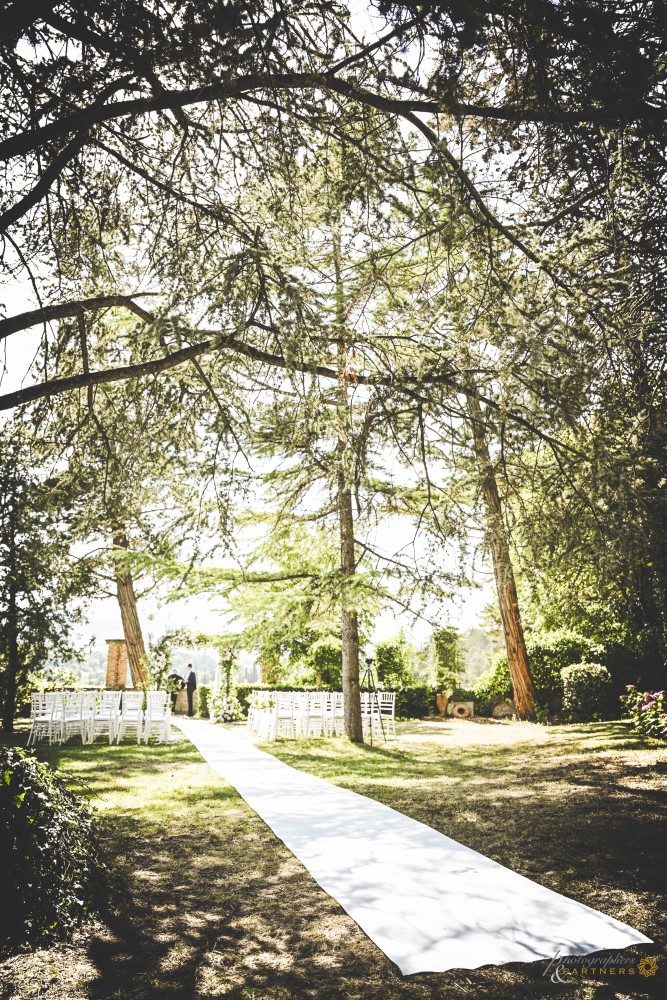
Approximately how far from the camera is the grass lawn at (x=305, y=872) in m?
3.03

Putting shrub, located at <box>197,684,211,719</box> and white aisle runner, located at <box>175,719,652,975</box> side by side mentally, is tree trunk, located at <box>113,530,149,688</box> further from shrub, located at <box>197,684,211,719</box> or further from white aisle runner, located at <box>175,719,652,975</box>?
white aisle runner, located at <box>175,719,652,975</box>

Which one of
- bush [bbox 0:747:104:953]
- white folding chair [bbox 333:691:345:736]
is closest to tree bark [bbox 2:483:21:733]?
white folding chair [bbox 333:691:345:736]

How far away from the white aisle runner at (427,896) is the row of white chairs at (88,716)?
645 cm

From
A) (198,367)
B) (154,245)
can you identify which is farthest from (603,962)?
(154,245)

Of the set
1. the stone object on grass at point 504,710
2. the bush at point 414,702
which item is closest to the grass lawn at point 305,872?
the stone object on grass at point 504,710

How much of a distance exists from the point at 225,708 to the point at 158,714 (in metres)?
Answer: 6.30

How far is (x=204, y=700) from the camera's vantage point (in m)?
21.5

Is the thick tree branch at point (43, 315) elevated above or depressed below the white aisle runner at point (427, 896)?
above

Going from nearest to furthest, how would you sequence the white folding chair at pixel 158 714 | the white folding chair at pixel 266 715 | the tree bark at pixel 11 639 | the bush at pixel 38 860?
the bush at pixel 38 860, the white folding chair at pixel 158 714, the white folding chair at pixel 266 715, the tree bark at pixel 11 639

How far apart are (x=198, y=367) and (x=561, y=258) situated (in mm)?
3133

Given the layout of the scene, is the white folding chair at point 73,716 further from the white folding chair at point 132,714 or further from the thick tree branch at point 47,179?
the thick tree branch at point 47,179

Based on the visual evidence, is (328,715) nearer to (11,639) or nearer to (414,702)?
(414,702)

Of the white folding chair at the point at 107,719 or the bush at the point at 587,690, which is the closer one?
the white folding chair at the point at 107,719

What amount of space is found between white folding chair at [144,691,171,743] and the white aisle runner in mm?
6226
